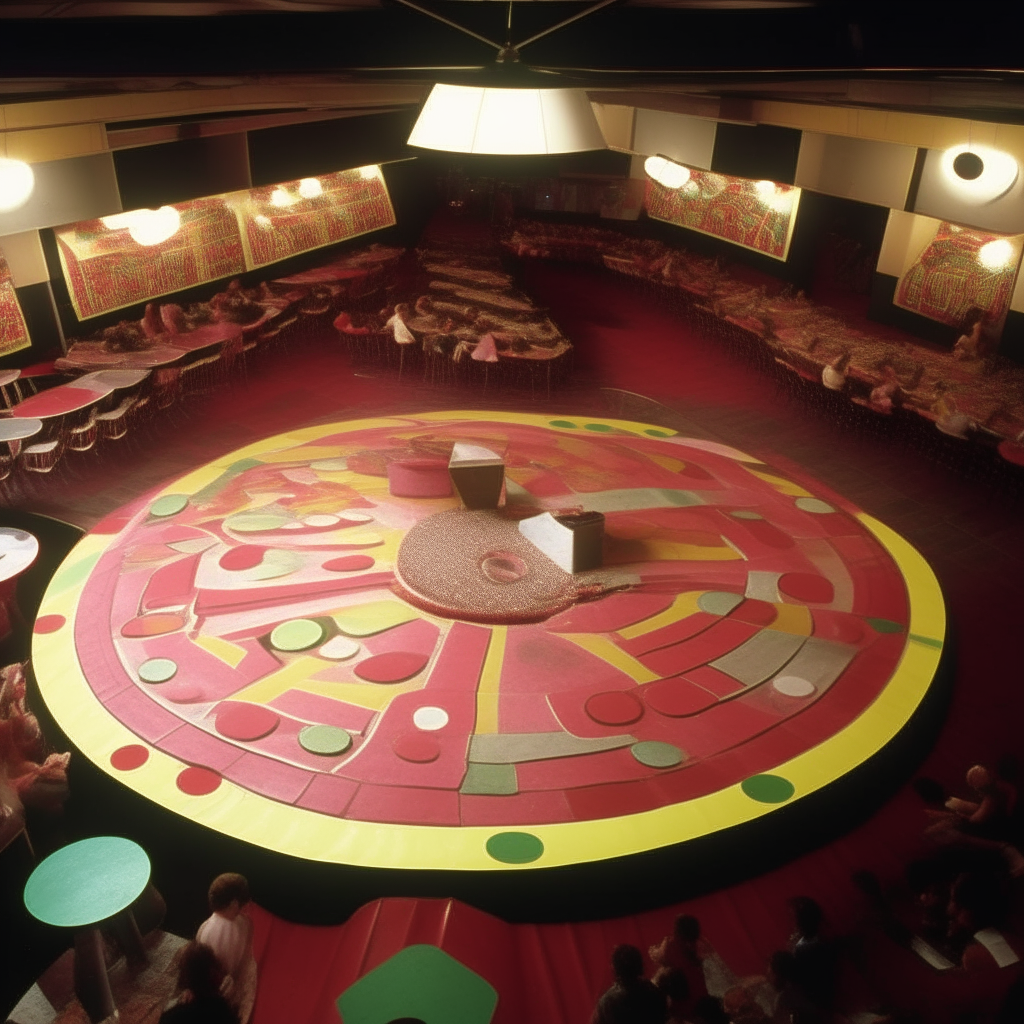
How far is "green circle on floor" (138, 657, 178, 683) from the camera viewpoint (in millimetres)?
4926

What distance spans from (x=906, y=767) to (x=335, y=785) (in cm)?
310

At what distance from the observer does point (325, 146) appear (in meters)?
10.6

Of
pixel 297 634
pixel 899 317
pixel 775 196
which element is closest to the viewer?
pixel 297 634

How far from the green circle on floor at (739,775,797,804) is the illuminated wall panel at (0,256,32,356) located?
7.74 metres

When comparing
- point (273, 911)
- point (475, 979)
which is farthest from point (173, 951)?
point (475, 979)

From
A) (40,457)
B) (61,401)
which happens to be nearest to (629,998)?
(40,457)

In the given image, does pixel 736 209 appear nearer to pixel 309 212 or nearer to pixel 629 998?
pixel 309 212

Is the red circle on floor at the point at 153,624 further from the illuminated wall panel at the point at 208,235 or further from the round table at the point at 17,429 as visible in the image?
the illuminated wall panel at the point at 208,235

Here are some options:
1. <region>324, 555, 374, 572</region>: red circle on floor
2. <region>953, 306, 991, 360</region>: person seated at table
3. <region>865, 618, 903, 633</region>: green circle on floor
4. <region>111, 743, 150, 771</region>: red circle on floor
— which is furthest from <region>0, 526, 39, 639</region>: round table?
<region>953, 306, 991, 360</region>: person seated at table

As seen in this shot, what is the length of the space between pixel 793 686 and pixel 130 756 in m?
3.69

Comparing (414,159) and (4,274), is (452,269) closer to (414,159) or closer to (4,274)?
(414,159)

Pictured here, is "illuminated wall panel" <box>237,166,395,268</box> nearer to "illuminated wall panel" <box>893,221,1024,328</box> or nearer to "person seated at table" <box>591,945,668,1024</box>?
"illuminated wall panel" <box>893,221,1024,328</box>

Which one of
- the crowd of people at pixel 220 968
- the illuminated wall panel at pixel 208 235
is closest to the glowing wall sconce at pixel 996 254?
the illuminated wall panel at pixel 208 235

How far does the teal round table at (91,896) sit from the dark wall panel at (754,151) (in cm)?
905
